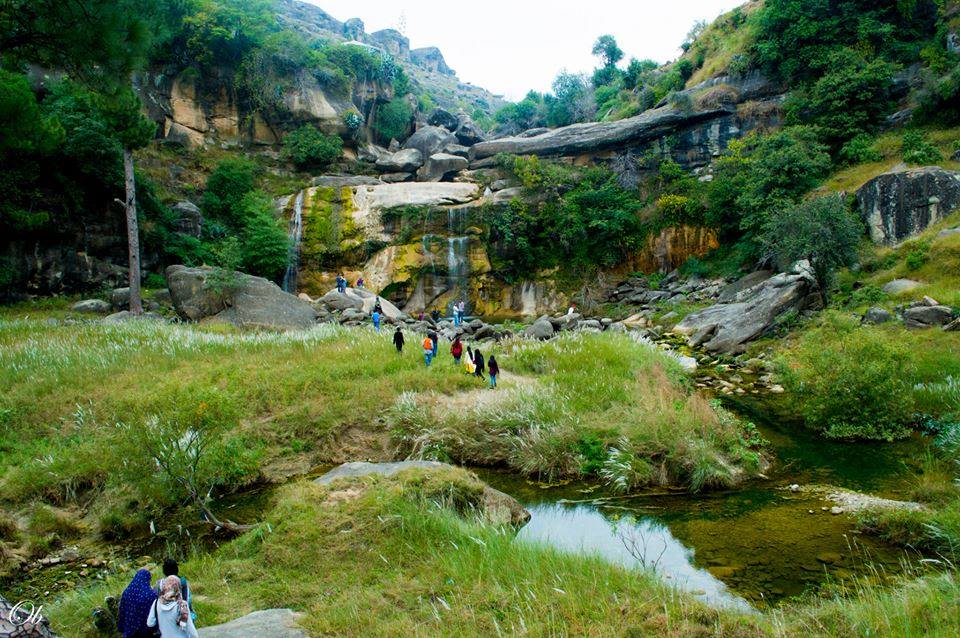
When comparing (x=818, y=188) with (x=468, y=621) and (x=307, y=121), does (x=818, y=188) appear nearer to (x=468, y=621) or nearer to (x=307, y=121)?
(x=468, y=621)

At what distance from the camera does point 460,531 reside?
16.7ft

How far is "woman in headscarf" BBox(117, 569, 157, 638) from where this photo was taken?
11.9 ft

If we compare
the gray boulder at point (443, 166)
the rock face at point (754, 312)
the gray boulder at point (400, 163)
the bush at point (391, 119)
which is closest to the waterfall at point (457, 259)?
the gray boulder at point (443, 166)

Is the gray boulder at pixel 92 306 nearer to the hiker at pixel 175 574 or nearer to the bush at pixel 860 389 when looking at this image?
the hiker at pixel 175 574

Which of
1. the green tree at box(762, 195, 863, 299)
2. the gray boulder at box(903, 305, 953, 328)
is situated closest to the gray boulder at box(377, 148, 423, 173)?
the green tree at box(762, 195, 863, 299)

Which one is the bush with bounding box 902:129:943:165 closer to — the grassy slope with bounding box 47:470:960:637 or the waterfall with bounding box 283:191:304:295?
the grassy slope with bounding box 47:470:960:637

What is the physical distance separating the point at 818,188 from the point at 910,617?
28.8m

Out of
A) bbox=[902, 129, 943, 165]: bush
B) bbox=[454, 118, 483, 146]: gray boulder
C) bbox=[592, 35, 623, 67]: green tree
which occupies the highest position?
bbox=[592, 35, 623, 67]: green tree

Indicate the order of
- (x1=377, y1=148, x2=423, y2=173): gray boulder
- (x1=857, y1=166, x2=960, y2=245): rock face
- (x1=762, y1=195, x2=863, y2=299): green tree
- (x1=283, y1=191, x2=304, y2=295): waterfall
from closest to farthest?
(x1=762, y1=195, x2=863, y2=299): green tree, (x1=857, y1=166, x2=960, y2=245): rock face, (x1=283, y1=191, x2=304, y2=295): waterfall, (x1=377, y1=148, x2=423, y2=173): gray boulder

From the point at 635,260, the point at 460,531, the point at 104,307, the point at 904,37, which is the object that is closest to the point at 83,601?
the point at 460,531

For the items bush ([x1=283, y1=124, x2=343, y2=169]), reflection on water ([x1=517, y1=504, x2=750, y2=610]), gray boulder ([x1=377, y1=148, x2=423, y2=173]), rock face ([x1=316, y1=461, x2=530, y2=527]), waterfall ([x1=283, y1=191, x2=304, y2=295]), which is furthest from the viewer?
gray boulder ([x1=377, y1=148, x2=423, y2=173])

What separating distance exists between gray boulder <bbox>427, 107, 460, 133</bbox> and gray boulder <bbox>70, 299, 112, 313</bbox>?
39.5m

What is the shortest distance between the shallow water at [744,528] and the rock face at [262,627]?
2.24 m

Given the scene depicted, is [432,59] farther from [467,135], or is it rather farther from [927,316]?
[927,316]
